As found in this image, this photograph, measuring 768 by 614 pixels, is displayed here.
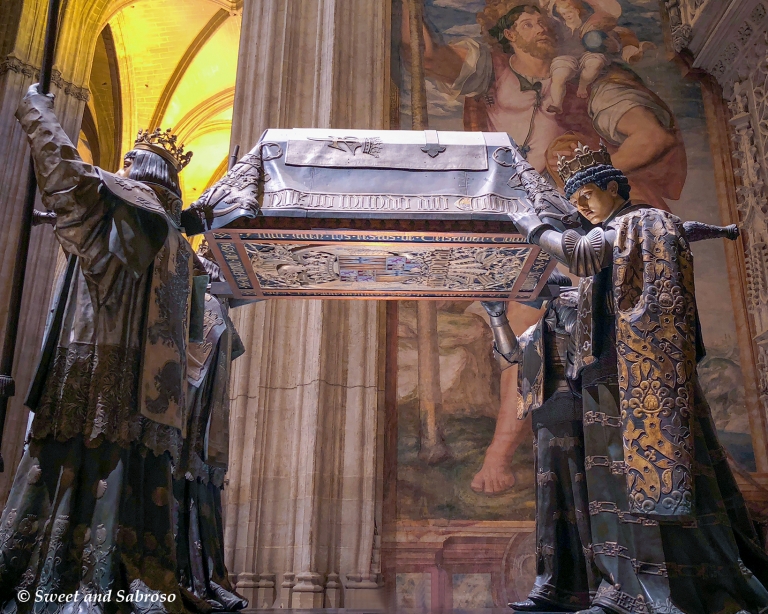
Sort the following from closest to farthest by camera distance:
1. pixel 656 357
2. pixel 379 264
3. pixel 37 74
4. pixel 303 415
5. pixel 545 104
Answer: pixel 656 357 → pixel 379 264 → pixel 303 415 → pixel 545 104 → pixel 37 74

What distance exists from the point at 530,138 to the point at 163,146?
474 centimetres

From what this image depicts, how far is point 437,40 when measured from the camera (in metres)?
7.63

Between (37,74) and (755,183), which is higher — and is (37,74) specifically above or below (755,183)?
above

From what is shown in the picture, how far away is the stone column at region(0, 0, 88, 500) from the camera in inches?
346

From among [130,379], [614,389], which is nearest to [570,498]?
[614,389]

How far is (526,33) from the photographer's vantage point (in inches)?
304

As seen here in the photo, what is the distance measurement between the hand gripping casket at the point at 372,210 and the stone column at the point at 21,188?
6066 mm

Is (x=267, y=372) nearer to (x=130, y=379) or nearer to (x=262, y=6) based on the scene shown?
(x=130, y=379)

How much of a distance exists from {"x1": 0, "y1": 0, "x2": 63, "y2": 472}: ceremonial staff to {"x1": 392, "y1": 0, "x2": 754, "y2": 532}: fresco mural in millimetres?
3961

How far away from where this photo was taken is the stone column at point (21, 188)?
8.79 meters

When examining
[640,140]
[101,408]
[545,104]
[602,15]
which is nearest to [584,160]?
[101,408]

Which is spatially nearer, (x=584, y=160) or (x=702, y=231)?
(x=702, y=231)

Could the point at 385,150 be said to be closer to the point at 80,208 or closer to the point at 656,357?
the point at 80,208

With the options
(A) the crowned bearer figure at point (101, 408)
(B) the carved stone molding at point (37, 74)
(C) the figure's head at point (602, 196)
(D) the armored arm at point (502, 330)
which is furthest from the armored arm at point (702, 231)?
(B) the carved stone molding at point (37, 74)
